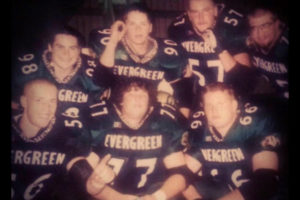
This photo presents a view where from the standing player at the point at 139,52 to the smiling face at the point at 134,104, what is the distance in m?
0.08

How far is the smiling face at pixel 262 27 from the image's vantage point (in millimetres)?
2189

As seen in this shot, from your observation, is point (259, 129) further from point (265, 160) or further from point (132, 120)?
point (132, 120)

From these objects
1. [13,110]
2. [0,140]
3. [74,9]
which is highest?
[74,9]

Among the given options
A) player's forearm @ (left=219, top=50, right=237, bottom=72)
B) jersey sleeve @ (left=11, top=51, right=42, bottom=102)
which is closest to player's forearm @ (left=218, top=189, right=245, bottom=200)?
player's forearm @ (left=219, top=50, right=237, bottom=72)

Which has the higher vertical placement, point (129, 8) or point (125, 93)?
point (129, 8)

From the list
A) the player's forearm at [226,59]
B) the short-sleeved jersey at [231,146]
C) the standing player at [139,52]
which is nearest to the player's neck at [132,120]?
the standing player at [139,52]

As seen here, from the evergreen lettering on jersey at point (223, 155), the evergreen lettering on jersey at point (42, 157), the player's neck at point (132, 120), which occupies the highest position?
the player's neck at point (132, 120)

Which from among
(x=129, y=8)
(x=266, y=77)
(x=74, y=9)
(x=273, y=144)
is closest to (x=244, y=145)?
(x=273, y=144)

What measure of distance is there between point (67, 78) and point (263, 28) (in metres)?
0.96

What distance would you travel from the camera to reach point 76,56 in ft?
6.78

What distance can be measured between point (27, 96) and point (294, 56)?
1266 mm

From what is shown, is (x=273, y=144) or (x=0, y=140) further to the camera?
(x=273, y=144)

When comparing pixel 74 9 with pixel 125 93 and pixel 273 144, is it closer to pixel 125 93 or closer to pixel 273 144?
pixel 125 93

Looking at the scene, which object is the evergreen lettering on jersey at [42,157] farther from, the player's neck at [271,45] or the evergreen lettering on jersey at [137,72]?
the player's neck at [271,45]
